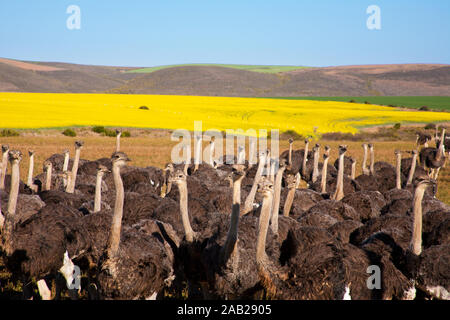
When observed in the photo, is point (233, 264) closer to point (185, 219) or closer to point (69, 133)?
point (185, 219)

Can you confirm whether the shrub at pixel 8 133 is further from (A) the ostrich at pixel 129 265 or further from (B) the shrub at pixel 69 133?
(A) the ostrich at pixel 129 265

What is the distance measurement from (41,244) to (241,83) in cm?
10630

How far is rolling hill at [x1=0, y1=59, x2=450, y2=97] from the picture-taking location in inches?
4144

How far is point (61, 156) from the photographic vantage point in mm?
16406

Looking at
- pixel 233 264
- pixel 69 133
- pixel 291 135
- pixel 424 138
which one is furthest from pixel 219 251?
pixel 291 135

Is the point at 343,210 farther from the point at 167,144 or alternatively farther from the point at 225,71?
the point at 225,71

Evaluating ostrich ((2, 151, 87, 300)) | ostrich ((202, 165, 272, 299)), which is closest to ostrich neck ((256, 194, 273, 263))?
ostrich ((202, 165, 272, 299))

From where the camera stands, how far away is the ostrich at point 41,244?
631 centimetres

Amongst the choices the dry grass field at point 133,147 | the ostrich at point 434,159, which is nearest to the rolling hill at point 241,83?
the dry grass field at point 133,147

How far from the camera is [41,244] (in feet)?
21.3

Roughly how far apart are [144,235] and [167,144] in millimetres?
26115

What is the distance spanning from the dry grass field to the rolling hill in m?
66.0
